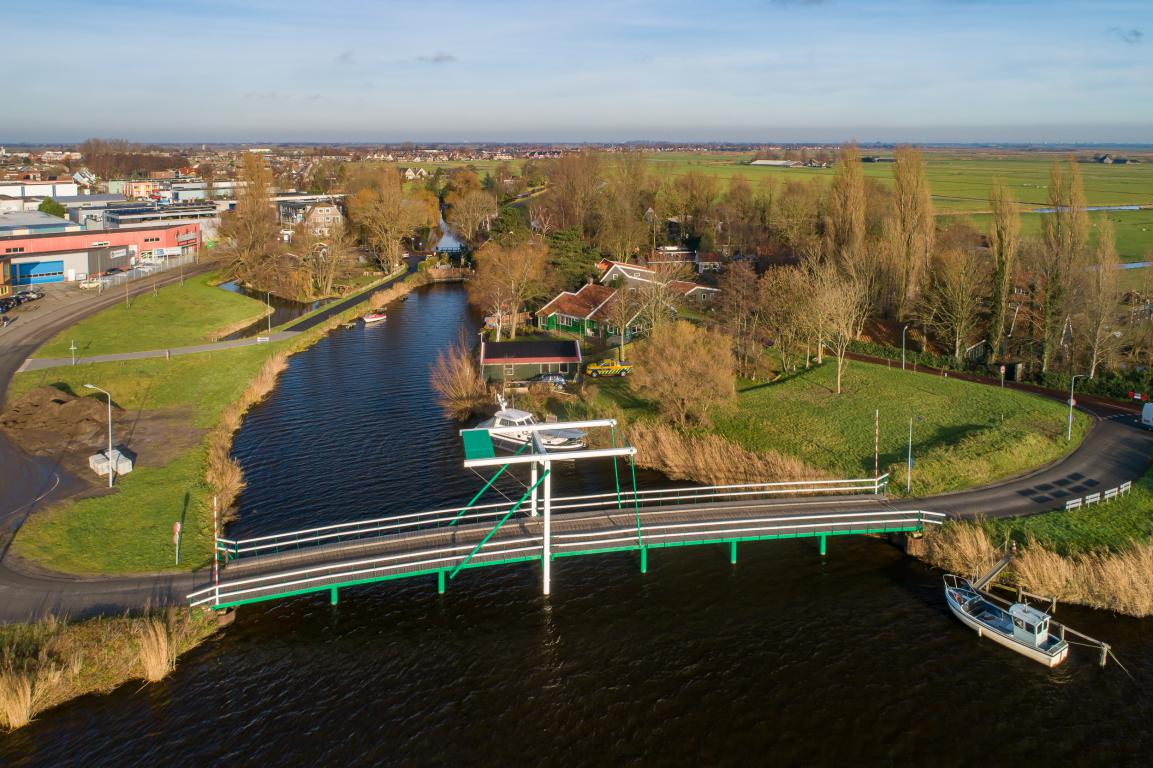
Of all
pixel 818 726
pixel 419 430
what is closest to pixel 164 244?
pixel 419 430

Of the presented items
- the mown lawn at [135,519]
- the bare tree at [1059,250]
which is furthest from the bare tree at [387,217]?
the bare tree at [1059,250]

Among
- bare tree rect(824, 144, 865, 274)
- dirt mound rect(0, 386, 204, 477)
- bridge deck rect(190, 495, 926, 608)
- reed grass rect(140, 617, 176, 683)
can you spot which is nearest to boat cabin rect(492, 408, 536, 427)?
bridge deck rect(190, 495, 926, 608)

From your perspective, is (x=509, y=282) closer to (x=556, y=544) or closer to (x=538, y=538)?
(x=538, y=538)

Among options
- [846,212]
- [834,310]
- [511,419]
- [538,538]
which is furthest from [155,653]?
[846,212]

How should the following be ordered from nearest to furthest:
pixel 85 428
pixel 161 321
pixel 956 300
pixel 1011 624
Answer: pixel 1011 624
pixel 85 428
pixel 956 300
pixel 161 321

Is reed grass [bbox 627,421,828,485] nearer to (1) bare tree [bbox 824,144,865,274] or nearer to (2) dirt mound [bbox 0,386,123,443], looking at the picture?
(2) dirt mound [bbox 0,386,123,443]

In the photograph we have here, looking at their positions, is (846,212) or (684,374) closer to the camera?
(684,374)

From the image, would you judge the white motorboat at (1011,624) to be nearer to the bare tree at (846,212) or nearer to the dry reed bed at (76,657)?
the dry reed bed at (76,657)

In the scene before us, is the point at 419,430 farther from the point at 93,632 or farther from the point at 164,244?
the point at 164,244
